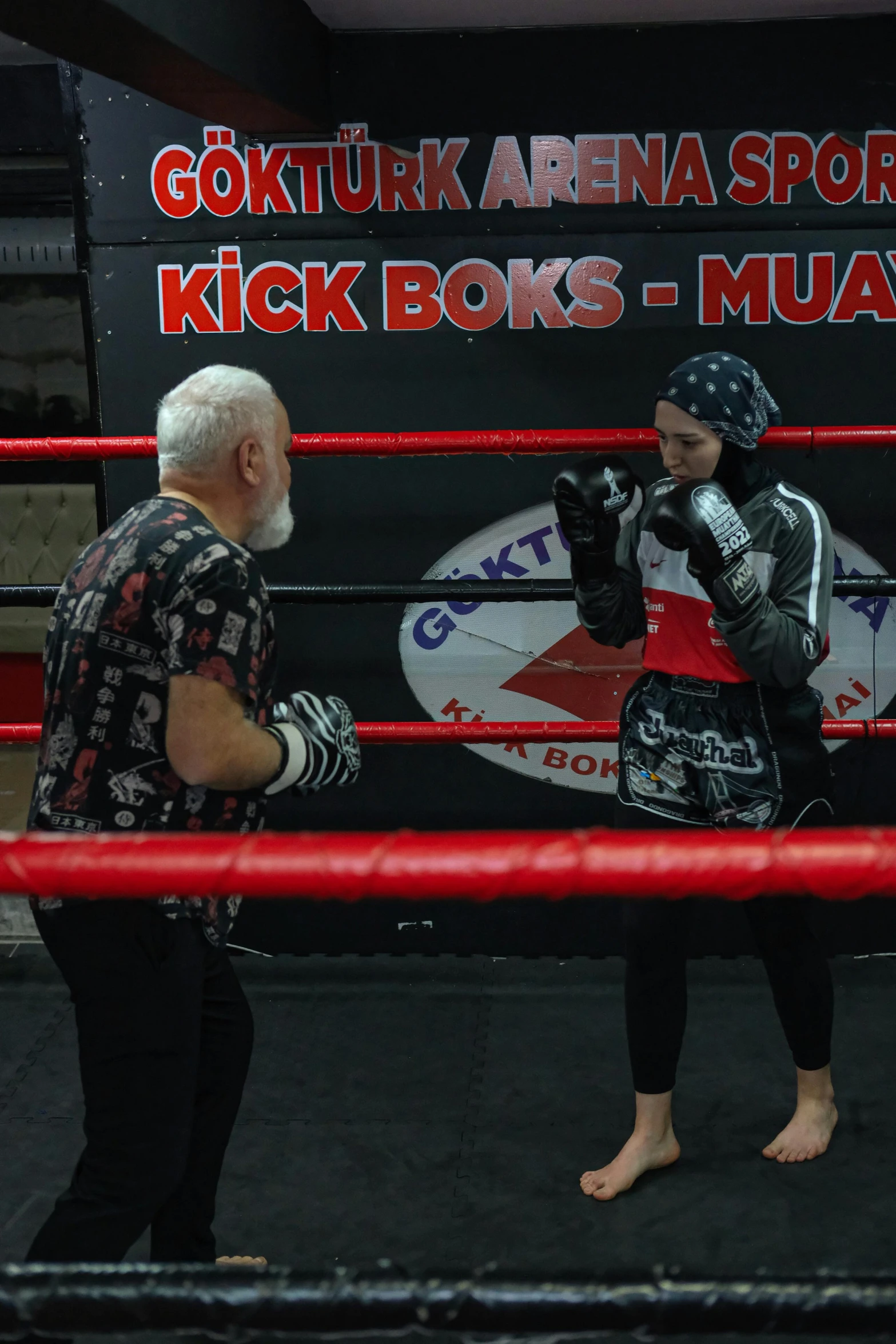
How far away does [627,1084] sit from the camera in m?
2.02

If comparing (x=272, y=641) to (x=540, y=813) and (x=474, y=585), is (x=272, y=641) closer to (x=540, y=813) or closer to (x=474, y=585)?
(x=474, y=585)

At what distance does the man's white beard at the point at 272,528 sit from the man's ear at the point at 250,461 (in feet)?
0.20

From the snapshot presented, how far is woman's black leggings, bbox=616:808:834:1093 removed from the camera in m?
1.72

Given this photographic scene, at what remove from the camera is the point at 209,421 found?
4.20 feet

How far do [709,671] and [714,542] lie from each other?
21 centimetres

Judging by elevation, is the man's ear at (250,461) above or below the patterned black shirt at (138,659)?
above

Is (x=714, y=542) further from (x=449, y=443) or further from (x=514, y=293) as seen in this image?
(x=514, y=293)

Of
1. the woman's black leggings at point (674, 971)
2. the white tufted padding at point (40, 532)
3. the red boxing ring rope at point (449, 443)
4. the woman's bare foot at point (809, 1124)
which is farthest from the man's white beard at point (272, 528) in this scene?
the white tufted padding at point (40, 532)

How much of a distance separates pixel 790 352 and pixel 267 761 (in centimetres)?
148

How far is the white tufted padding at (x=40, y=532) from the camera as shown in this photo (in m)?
4.42

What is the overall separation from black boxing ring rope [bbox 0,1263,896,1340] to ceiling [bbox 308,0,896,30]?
6.37ft

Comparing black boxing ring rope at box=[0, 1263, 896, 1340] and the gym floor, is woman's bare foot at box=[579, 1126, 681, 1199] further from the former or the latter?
black boxing ring rope at box=[0, 1263, 896, 1340]

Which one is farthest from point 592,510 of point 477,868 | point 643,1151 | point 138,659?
point 477,868

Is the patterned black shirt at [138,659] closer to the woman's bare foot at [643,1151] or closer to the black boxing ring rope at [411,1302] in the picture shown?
the black boxing ring rope at [411,1302]
